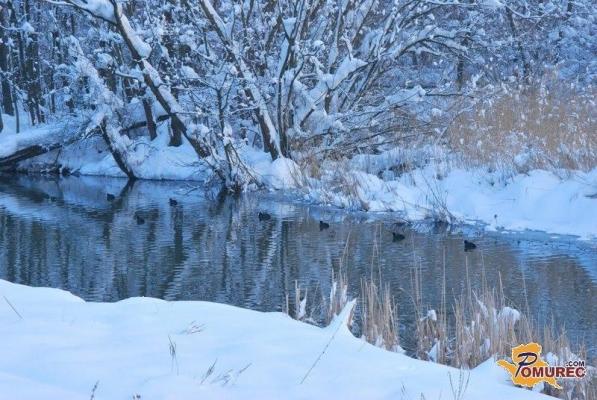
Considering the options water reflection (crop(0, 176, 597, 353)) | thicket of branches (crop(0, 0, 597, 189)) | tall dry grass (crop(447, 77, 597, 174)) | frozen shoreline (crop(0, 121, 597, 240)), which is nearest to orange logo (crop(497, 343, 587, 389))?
water reflection (crop(0, 176, 597, 353))

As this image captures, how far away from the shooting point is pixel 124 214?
14.3 meters

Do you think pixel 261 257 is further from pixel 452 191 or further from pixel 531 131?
pixel 531 131

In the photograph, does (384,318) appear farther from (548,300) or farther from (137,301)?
(548,300)

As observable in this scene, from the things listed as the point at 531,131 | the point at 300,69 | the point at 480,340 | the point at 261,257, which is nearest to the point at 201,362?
the point at 480,340

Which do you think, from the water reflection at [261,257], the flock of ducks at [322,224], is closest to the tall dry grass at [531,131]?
the water reflection at [261,257]

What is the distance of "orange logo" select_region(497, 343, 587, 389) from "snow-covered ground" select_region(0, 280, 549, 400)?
7cm

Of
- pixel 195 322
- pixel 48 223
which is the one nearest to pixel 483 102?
pixel 48 223

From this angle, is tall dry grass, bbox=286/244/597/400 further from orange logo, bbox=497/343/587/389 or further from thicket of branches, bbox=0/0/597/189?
thicket of branches, bbox=0/0/597/189

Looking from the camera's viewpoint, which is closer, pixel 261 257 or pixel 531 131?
pixel 261 257

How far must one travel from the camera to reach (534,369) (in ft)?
14.7

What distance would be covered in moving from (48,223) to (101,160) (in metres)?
10.2

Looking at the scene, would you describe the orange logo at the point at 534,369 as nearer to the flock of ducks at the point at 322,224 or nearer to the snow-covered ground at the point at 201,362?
the snow-covered ground at the point at 201,362

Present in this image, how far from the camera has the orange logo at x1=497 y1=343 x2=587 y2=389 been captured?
433 cm

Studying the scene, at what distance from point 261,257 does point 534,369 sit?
19.8 feet
